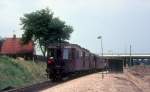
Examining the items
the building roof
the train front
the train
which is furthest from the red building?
the train front

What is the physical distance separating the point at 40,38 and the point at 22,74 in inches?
1627

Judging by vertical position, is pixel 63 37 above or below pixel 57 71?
above

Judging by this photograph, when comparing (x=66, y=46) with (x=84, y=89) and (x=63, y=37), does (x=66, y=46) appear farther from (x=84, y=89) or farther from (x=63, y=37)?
(x=63, y=37)

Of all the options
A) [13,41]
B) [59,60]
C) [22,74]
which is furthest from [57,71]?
[13,41]

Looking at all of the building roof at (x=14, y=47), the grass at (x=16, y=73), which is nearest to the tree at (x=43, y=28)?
the building roof at (x=14, y=47)

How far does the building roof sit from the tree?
4.55ft

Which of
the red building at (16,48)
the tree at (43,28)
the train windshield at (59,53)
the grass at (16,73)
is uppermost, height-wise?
the tree at (43,28)

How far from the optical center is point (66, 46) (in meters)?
43.4

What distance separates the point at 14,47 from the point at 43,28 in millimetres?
6545

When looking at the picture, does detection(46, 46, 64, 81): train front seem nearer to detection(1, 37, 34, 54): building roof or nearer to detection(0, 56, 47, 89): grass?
detection(0, 56, 47, 89): grass

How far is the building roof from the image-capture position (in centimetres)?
8825

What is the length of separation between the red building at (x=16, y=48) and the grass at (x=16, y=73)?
2998cm

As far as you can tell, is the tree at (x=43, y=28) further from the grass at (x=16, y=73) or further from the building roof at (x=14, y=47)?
the grass at (x=16, y=73)

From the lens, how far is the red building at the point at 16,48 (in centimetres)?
8662
